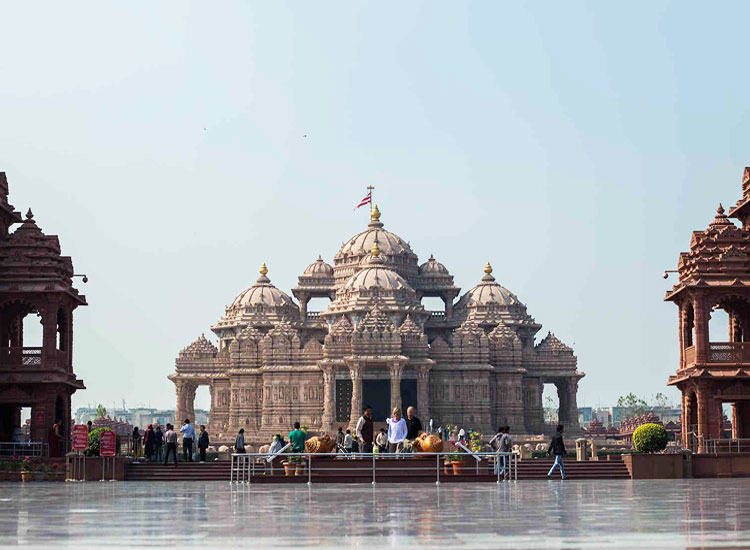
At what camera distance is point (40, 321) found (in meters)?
49.6

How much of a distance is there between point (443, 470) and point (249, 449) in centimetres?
3644

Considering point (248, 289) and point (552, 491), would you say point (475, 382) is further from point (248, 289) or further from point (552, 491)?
point (552, 491)

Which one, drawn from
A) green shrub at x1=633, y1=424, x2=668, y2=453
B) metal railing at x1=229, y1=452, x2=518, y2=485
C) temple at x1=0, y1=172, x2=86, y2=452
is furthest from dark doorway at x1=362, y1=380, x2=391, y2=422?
metal railing at x1=229, y1=452, x2=518, y2=485

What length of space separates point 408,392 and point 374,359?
5.83m

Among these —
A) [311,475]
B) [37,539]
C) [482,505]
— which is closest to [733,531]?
[482,505]

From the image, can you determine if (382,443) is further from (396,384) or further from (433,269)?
(433,269)

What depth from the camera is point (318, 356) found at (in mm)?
90938

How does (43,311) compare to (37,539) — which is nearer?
(37,539)

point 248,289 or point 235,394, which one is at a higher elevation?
point 248,289

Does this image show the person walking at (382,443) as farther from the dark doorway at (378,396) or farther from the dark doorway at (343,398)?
the dark doorway at (378,396)

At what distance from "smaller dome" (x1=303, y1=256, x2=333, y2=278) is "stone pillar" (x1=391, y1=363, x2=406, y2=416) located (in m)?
21.9

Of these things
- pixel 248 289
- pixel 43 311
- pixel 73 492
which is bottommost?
pixel 73 492

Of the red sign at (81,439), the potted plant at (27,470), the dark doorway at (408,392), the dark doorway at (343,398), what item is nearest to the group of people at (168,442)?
the red sign at (81,439)

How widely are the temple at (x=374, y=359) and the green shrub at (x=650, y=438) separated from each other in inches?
1680
